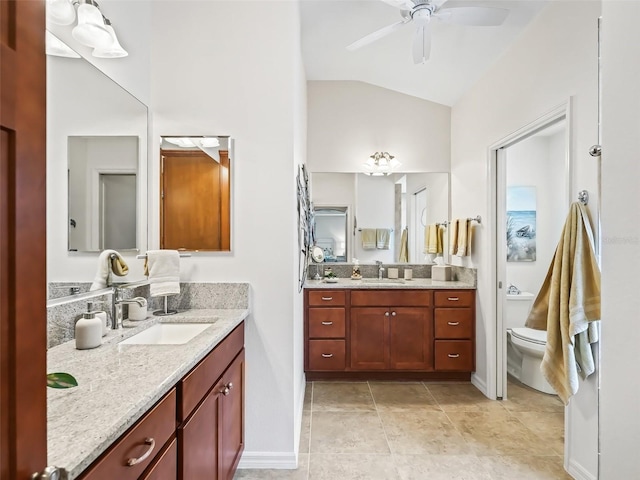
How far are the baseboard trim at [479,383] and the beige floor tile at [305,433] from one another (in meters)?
1.53

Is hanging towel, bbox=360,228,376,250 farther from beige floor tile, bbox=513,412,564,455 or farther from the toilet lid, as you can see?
beige floor tile, bbox=513,412,564,455

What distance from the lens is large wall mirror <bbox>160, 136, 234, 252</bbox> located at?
2045mm

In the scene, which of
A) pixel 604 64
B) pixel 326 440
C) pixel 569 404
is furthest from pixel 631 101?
pixel 326 440

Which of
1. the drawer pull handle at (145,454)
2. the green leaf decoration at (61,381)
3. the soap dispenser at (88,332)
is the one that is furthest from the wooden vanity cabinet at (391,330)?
the green leaf decoration at (61,381)

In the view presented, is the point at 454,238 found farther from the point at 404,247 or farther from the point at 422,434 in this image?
the point at 422,434

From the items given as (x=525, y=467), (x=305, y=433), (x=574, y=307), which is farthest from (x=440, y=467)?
(x=574, y=307)

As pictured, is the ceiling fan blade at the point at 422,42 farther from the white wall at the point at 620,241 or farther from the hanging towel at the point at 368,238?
the hanging towel at the point at 368,238

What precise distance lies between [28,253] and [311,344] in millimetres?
2948

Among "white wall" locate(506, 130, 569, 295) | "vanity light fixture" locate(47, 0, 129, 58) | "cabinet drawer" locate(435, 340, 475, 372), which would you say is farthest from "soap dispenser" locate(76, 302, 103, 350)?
"white wall" locate(506, 130, 569, 295)

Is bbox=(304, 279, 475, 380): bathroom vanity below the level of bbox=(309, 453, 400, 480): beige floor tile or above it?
above

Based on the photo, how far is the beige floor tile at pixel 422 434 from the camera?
7.23 ft

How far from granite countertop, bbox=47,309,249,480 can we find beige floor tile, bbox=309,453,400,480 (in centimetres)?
105

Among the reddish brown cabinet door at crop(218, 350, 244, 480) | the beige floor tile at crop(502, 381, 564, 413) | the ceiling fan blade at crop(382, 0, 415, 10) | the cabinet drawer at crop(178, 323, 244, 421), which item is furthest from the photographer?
the beige floor tile at crop(502, 381, 564, 413)

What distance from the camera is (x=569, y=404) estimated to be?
6.45ft
